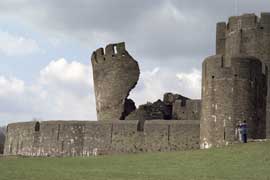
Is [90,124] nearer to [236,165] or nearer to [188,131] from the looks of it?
[188,131]

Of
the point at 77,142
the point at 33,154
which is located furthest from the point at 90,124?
the point at 33,154

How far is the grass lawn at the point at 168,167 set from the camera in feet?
79.0

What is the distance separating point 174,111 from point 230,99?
14.7 m

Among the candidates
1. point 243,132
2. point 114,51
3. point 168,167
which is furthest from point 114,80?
point 168,167

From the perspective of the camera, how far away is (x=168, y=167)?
92.7 feet

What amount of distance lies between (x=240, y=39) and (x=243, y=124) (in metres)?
14.6

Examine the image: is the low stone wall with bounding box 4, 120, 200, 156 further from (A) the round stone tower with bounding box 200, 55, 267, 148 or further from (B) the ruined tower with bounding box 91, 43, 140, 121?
(B) the ruined tower with bounding box 91, 43, 140, 121

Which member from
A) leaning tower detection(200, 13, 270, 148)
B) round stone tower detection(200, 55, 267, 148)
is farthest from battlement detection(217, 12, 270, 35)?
round stone tower detection(200, 55, 267, 148)

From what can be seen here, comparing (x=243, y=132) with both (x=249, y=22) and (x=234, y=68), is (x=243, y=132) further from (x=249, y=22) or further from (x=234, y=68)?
(x=249, y=22)

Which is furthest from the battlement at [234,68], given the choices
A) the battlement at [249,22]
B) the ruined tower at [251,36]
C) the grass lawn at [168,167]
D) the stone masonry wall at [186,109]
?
the stone masonry wall at [186,109]

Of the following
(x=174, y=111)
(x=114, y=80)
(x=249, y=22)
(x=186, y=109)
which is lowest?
(x=174, y=111)

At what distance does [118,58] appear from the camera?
53.6m

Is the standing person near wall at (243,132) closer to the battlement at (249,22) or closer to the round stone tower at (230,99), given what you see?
the round stone tower at (230,99)

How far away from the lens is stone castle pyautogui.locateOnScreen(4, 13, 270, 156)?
3738 cm
